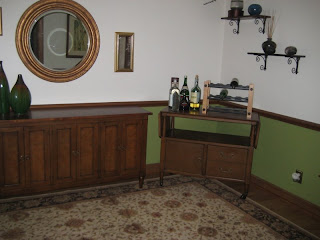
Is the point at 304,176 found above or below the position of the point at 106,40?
below

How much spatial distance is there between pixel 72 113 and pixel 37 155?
0.51m

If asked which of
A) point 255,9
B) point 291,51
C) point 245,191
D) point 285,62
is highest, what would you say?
point 255,9

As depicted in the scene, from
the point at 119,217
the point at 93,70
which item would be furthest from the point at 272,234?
the point at 93,70

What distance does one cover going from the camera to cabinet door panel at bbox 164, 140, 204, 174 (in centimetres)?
370

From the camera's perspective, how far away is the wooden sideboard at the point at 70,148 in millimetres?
3000

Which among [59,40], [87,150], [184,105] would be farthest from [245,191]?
[59,40]

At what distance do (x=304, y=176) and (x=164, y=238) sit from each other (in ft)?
5.22

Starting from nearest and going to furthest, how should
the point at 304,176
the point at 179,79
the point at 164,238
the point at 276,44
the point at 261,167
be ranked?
the point at 164,238 → the point at 304,176 → the point at 276,44 → the point at 261,167 → the point at 179,79

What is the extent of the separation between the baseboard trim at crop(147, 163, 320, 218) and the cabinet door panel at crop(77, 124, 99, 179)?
3.10ft

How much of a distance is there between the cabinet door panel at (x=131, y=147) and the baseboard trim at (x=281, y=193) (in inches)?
23.6

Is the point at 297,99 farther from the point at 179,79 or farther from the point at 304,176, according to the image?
the point at 179,79

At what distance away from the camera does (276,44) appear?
3.63 meters

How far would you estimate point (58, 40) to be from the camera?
3436 mm

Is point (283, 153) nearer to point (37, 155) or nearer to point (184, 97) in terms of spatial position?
point (184, 97)
